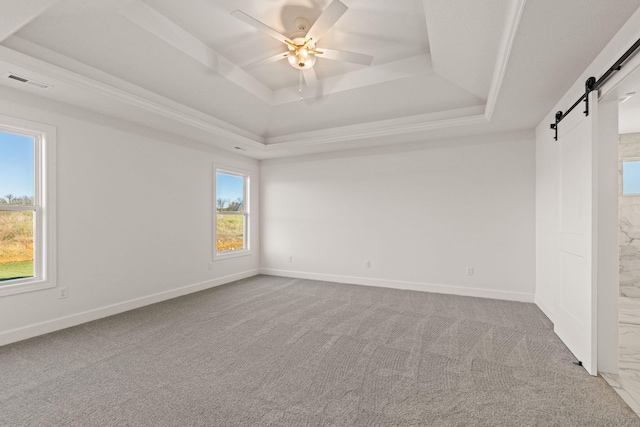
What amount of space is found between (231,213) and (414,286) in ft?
11.6

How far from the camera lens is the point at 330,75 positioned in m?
4.44

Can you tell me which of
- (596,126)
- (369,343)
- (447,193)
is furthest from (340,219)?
(596,126)

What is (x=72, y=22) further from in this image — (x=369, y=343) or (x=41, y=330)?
(x=369, y=343)

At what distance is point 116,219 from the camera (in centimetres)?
397

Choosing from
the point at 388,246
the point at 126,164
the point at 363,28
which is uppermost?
the point at 363,28

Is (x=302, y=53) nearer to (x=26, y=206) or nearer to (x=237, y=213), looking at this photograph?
(x=26, y=206)

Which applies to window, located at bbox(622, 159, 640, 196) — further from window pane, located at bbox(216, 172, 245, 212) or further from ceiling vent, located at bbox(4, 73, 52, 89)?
ceiling vent, located at bbox(4, 73, 52, 89)

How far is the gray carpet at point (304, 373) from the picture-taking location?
193 cm

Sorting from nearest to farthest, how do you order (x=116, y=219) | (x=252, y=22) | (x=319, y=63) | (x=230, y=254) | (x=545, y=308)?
(x=252, y=22) < (x=545, y=308) < (x=116, y=219) < (x=319, y=63) < (x=230, y=254)

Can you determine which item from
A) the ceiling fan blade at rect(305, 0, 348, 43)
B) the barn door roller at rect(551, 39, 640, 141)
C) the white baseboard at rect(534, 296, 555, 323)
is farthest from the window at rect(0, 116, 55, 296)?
the white baseboard at rect(534, 296, 555, 323)

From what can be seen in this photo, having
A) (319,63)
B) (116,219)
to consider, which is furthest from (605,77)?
(116,219)

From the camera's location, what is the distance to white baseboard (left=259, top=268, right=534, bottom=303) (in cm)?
453

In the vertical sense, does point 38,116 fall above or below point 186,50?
below

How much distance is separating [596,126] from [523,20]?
3.63 feet
